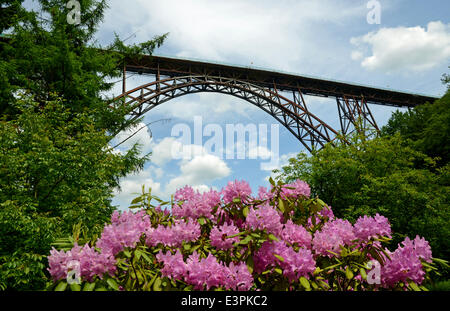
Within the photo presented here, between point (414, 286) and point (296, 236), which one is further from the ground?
point (296, 236)

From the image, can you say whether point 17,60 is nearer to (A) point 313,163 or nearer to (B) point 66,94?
(B) point 66,94

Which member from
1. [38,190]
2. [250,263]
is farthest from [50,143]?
[250,263]

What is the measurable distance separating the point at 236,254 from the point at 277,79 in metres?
20.8

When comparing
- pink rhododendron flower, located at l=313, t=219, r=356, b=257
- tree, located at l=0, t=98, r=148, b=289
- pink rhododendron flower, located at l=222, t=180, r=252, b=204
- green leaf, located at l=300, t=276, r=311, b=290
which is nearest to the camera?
green leaf, located at l=300, t=276, r=311, b=290

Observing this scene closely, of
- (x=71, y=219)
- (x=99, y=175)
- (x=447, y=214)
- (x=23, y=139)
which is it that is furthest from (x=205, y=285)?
(x=447, y=214)

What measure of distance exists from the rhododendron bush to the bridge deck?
1396 centimetres

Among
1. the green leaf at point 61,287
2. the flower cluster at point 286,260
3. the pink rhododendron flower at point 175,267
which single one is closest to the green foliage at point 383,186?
the flower cluster at point 286,260

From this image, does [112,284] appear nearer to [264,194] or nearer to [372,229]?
[264,194]

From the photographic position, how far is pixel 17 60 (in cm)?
880

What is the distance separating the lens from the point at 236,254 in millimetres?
2033

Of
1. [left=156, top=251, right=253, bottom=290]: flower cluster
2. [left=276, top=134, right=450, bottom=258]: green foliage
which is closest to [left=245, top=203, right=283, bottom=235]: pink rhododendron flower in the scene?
[left=156, top=251, right=253, bottom=290]: flower cluster

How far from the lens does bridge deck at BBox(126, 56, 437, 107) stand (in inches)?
669

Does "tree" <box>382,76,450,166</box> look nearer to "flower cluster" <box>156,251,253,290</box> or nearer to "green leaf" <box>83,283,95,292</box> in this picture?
"flower cluster" <box>156,251,253,290</box>

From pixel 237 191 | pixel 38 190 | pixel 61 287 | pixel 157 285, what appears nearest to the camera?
pixel 61 287
